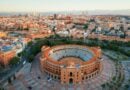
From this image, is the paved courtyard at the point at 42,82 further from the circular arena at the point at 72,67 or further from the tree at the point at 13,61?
the tree at the point at 13,61

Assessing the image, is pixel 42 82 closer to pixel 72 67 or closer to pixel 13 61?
pixel 72 67

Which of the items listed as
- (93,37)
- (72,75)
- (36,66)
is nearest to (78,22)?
(93,37)

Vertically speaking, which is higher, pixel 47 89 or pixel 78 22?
pixel 78 22

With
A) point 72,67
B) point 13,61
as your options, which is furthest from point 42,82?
point 13,61

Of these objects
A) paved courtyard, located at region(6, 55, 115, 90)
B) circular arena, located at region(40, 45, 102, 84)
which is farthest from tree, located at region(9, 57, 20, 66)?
circular arena, located at region(40, 45, 102, 84)

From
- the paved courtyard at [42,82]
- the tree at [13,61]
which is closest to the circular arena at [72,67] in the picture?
the paved courtyard at [42,82]

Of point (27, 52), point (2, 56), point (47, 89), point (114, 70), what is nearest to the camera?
point (47, 89)

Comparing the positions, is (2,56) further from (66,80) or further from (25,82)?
(66,80)

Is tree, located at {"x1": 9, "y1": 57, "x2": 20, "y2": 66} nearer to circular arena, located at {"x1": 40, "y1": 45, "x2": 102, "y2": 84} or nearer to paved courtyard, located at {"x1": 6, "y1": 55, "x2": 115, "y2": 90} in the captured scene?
paved courtyard, located at {"x1": 6, "y1": 55, "x2": 115, "y2": 90}
